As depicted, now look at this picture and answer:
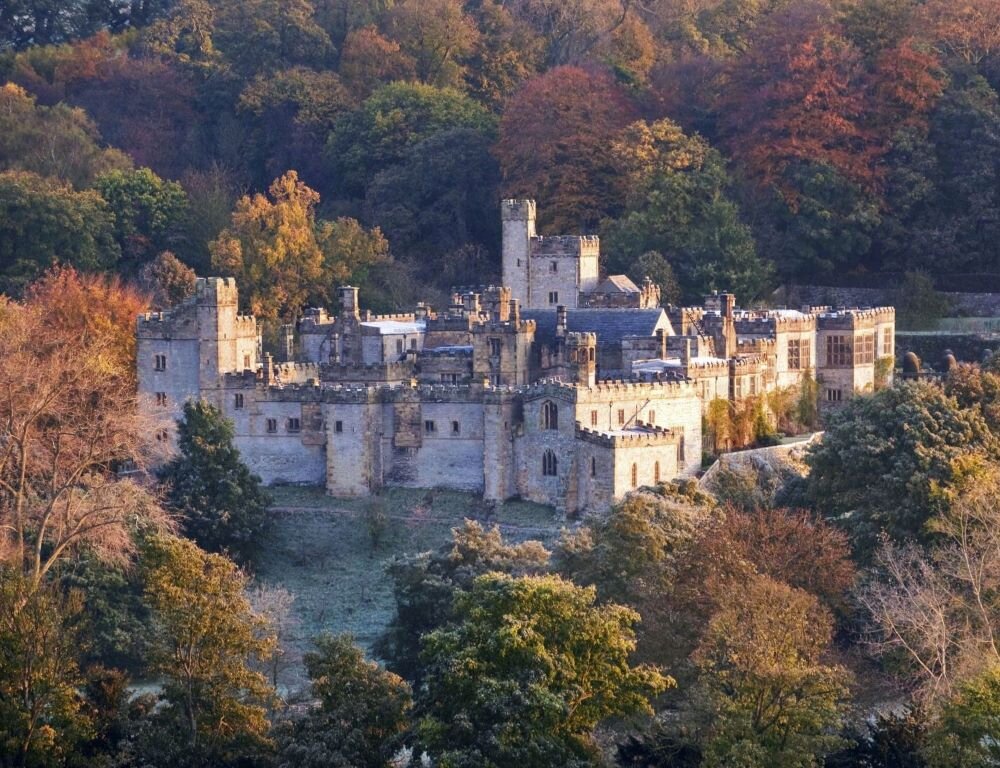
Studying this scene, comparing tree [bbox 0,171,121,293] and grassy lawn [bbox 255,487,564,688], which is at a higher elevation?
tree [bbox 0,171,121,293]

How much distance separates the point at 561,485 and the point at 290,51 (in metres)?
47.5

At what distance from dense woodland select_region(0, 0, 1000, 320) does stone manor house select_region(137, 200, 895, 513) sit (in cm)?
921

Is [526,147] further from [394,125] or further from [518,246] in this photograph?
[518,246]

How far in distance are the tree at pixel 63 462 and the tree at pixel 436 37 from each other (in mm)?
41211

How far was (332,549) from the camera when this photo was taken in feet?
232

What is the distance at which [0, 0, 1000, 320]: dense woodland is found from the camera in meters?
90.6

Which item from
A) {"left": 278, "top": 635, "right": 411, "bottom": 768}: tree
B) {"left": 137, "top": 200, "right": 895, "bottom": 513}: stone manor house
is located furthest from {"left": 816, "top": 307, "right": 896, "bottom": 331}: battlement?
{"left": 278, "top": 635, "right": 411, "bottom": 768}: tree

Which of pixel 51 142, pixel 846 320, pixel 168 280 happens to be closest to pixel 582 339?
pixel 846 320

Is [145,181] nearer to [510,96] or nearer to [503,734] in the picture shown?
[510,96]

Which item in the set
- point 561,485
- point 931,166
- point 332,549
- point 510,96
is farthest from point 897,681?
point 510,96

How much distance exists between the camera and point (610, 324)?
74812 millimetres

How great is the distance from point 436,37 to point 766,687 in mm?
63428

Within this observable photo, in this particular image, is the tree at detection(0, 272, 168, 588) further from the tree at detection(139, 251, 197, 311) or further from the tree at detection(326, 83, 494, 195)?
the tree at detection(326, 83, 494, 195)

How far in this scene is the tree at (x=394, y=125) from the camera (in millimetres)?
101500
